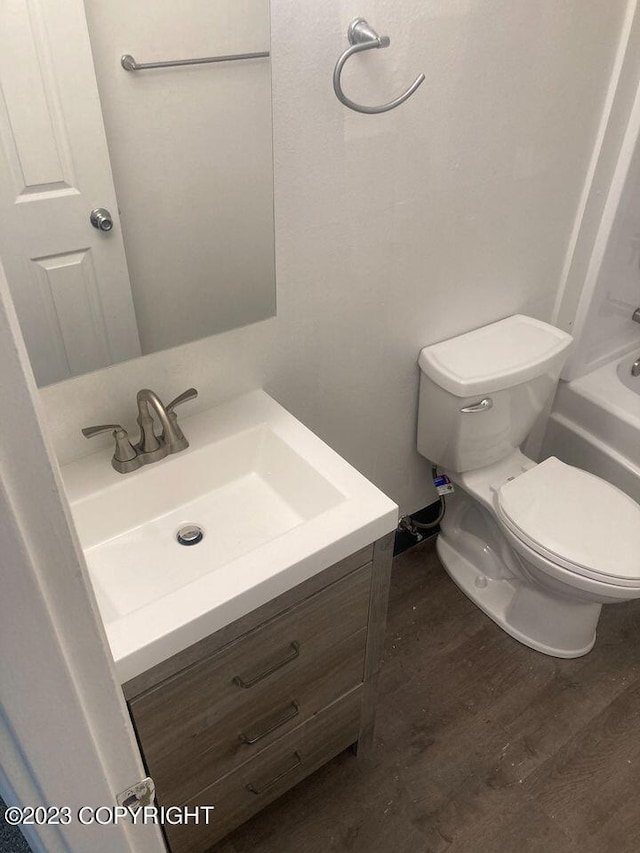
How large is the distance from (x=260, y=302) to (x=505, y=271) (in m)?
0.78

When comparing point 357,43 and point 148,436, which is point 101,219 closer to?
point 148,436

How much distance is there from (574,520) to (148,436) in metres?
1.10

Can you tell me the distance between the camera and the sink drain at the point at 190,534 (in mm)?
1203

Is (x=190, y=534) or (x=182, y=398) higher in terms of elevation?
(x=182, y=398)

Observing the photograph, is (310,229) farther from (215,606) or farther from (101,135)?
(215,606)

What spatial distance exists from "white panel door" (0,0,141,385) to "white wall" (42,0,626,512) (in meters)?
0.09

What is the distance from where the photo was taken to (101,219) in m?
1.10

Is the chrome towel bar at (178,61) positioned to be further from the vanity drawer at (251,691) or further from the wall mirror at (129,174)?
the vanity drawer at (251,691)

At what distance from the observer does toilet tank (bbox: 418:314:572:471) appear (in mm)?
1652

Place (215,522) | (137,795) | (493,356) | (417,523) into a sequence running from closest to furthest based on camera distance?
1. (137,795)
2. (215,522)
3. (493,356)
4. (417,523)

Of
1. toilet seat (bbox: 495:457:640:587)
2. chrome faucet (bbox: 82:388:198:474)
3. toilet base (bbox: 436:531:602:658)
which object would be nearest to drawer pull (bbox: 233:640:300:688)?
chrome faucet (bbox: 82:388:198:474)

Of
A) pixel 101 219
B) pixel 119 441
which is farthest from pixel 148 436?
pixel 101 219

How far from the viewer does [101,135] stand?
1040mm

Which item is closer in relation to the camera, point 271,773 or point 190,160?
point 190,160
